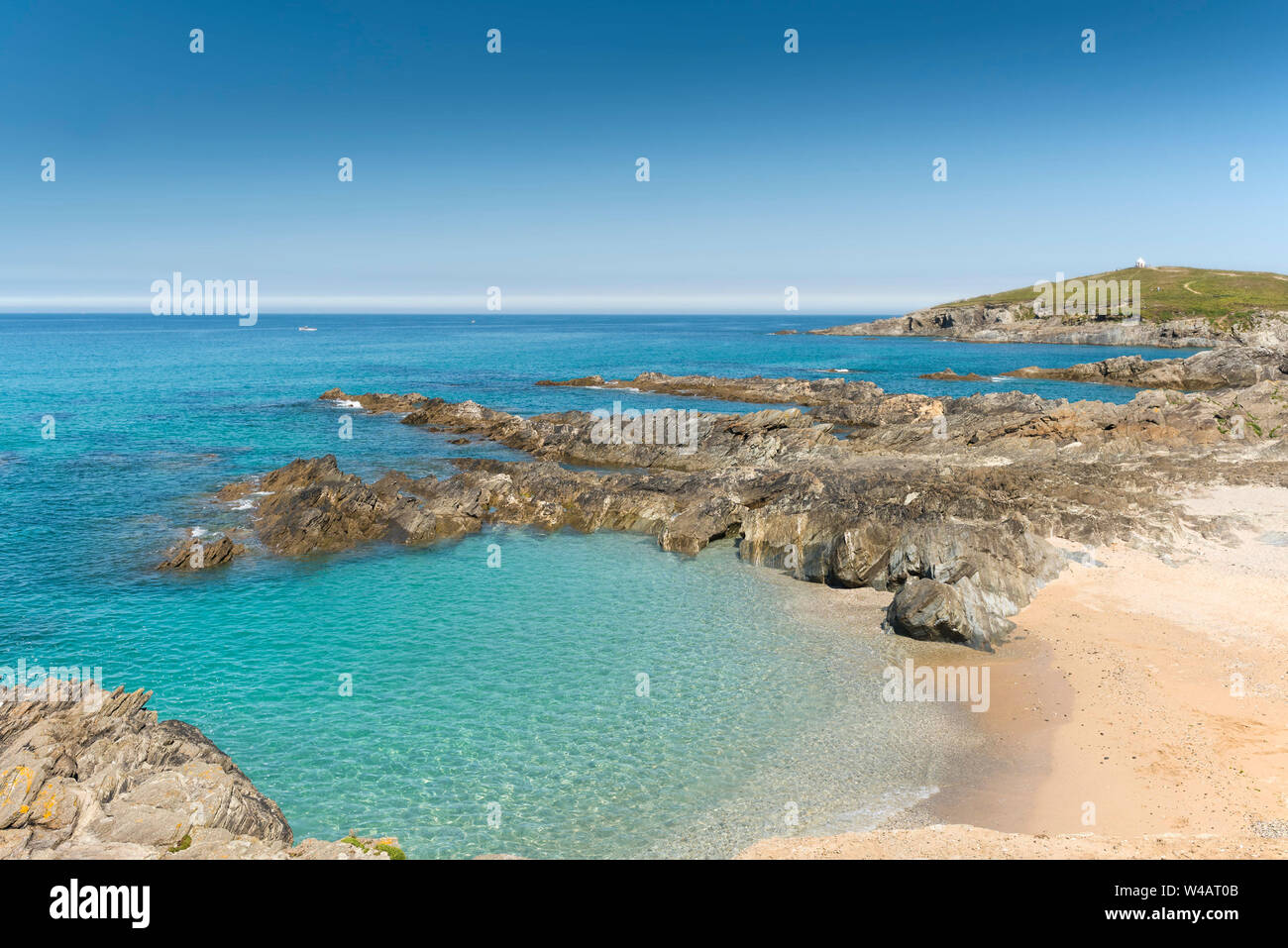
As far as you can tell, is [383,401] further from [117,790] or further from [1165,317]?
[1165,317]

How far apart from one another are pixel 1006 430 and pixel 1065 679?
3483 centimetres

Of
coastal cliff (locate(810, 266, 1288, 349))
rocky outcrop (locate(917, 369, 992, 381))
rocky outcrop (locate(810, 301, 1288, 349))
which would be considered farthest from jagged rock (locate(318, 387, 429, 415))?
rocky outcrop (locate(810, 301, 1288, 349))

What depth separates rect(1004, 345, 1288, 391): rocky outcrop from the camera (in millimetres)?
87812

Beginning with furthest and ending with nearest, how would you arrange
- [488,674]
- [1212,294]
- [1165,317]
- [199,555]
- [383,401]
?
[1212,294]
[1165,317]
[383,401]
[199,555]
[488,674]

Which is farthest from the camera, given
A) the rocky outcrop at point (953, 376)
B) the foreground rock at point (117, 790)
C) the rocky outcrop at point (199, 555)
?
the rocky outcrop at point (953, 376)

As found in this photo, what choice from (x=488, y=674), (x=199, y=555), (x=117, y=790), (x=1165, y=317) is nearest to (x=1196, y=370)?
(x=1165, y=317)

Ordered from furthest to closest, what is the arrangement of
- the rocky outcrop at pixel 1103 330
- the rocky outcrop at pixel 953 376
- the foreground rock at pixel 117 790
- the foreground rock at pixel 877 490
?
the rocky outcrop at pixel 1103 330 < the rocky outcrop at pixel 953 376 < the foreground rock at pixel 877 490 < the foreground rock at pixel 117 790

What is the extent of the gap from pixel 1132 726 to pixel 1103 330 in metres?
169

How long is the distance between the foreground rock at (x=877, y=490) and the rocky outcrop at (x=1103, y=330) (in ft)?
319

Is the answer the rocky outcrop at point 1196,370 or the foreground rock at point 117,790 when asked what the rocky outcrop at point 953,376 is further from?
the foreground rock at point 117,790

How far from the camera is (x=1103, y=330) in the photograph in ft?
519

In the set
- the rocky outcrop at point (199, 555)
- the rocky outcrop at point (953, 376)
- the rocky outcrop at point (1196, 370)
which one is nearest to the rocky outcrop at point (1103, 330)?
the rocky outcrop at point (1196, 370)

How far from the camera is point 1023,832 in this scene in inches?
609

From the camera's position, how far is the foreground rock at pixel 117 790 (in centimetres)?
1184
